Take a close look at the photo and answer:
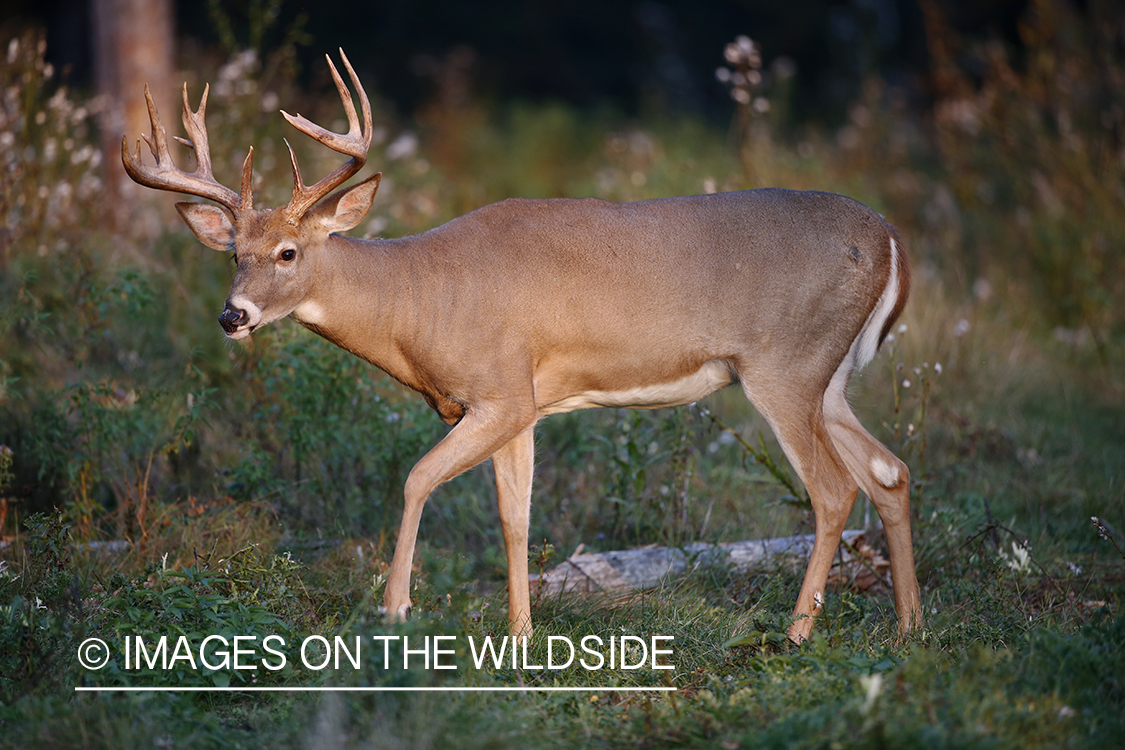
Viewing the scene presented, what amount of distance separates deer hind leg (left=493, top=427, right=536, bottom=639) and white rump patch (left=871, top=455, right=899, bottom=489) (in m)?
1.54

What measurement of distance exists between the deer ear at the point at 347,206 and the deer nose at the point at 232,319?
55 centimetres

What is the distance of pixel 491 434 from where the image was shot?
4.36 metres

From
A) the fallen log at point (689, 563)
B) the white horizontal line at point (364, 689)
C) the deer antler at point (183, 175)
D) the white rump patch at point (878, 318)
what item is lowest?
the fallen log at point (689, 563)

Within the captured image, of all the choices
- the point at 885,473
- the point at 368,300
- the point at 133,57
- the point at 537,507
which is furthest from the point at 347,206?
the point at 133,57

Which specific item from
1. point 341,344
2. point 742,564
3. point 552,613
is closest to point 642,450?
point 742,564

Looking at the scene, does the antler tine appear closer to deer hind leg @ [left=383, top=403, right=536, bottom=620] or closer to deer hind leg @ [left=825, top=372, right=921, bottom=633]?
deer hind leg @ [left=383, top=403, right=536, bottom=620]

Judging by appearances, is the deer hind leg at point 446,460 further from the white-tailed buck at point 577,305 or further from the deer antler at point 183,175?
the deer antler at point 183,175

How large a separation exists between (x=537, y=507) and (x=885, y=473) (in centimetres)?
189

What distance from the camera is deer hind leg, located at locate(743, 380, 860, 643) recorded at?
459 cm

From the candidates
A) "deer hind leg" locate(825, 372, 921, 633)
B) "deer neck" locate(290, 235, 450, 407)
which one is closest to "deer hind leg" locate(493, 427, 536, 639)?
"deer neck" locate(290, 235, 450, 407)

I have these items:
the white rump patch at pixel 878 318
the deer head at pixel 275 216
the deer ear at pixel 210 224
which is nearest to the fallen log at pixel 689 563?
the white rump patch at pixel 878 318

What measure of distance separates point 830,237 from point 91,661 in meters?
3.37

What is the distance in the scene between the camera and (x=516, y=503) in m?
4.73

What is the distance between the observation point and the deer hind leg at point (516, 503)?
4.56 meters
